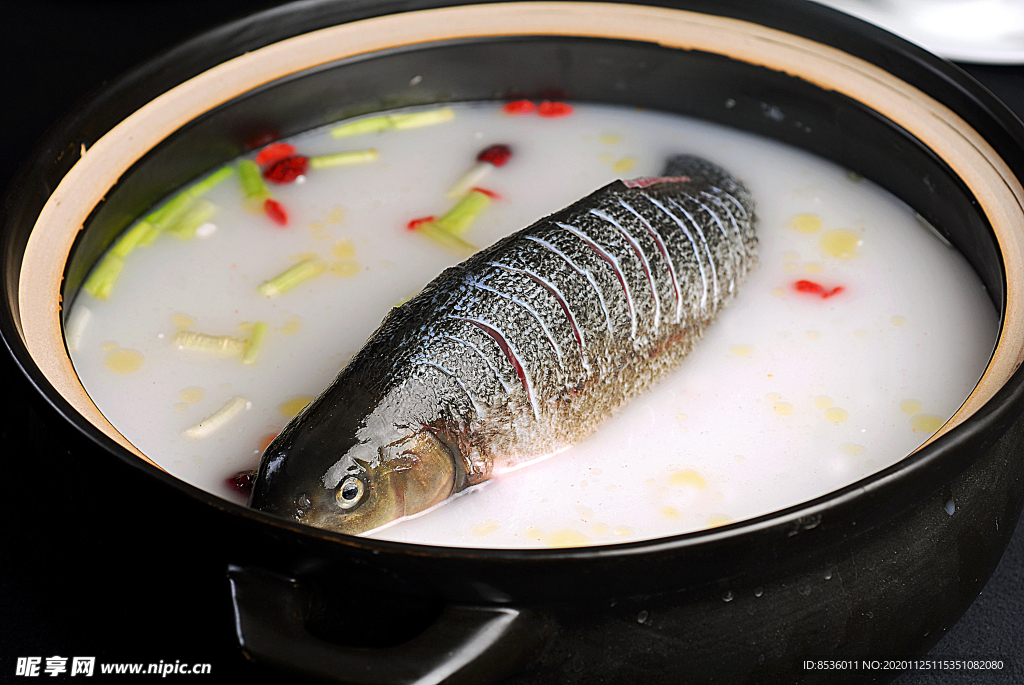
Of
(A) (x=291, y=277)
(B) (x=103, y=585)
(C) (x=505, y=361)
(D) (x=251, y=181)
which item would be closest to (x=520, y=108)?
(D) (x=251, y=181)

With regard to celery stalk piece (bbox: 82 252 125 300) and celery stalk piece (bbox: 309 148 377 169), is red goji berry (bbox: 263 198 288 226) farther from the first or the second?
celery stalk piece (bbox: 82 252 125 300)

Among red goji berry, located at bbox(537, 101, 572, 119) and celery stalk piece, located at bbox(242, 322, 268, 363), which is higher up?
red goji berry, located at bbox(537, 101, 572, 119)

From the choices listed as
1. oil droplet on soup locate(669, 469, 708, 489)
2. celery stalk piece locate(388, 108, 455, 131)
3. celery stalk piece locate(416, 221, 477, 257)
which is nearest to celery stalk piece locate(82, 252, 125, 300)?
celery stalk piece locate(416, 221, 477, 257)

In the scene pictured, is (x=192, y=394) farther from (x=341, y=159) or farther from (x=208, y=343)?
(x=341, y=159)

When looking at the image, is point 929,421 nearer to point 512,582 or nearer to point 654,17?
point 512,582

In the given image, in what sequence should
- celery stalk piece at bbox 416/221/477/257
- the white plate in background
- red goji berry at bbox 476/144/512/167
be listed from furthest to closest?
the white plate in background, red goji berry at bbox 476/144/512/167, celery stalk piece at bbox 416/221/477/257

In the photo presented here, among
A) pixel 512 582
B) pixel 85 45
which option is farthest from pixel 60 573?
pixel 85 45

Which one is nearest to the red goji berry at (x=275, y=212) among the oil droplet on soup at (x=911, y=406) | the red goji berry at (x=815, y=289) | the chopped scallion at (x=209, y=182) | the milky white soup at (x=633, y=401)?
the milky white soup at (x=633, y=401)
